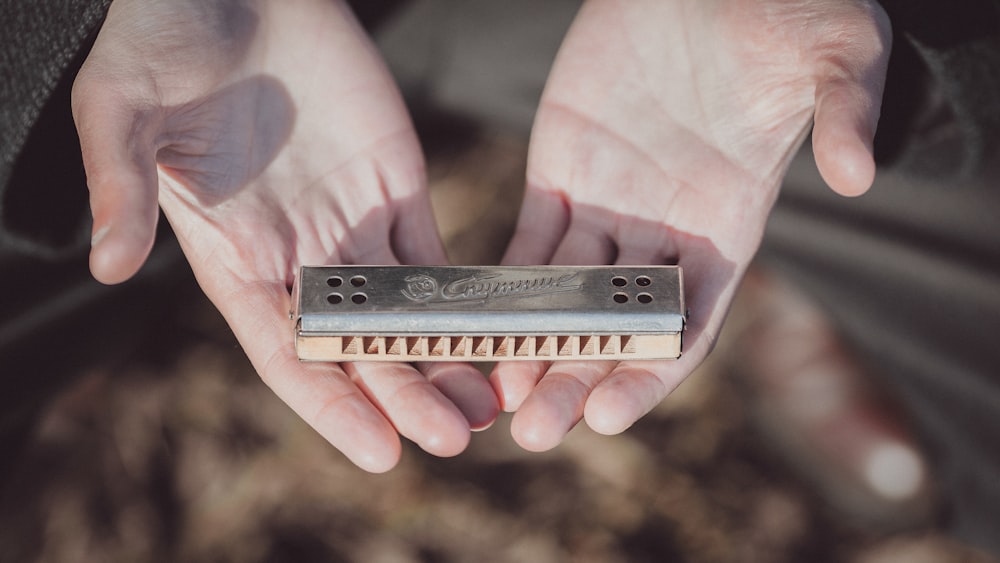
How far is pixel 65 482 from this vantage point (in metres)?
4.98

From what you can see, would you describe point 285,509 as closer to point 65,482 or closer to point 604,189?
point 65,482

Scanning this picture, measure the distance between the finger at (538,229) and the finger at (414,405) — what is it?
2.61 feet

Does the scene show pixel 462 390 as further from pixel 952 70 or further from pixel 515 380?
pixel 952 70

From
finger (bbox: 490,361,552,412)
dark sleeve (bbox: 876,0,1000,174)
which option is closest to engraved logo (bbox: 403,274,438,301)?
finger (bbox: 490,361,552,412)

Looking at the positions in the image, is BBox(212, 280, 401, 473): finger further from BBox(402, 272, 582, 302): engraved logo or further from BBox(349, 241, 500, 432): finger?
BBox(402, 272, 582, 302): engraved logo

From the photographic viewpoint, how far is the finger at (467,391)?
3.18 meters

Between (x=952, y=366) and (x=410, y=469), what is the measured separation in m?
2.82

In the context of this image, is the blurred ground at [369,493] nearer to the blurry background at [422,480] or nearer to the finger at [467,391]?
the blurry background at [422,480]

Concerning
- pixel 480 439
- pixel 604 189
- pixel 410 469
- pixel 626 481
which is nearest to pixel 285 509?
pixel 410 469

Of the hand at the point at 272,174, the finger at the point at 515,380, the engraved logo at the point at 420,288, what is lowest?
the finger at the point at 515,380

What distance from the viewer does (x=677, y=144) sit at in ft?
12.4

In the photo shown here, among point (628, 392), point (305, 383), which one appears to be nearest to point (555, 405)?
point (628, 392)

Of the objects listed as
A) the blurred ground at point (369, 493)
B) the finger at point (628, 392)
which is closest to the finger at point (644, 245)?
the finger at point (628, 392)

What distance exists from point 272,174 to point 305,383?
97cm
